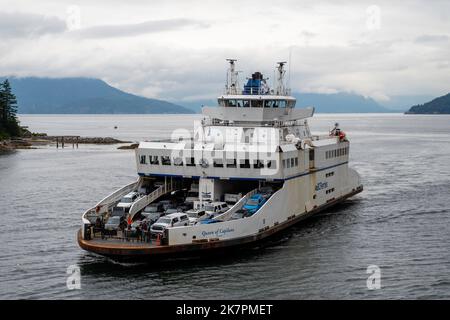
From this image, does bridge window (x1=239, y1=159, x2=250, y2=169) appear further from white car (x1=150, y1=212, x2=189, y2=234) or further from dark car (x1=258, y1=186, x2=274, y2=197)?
white car (x1=150, y1=212, x2=189, y2=234)

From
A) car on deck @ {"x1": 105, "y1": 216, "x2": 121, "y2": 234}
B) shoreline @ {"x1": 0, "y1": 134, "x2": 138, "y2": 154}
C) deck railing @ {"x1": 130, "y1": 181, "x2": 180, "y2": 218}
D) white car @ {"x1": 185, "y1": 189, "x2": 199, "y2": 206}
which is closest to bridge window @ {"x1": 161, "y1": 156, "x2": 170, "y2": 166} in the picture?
deck railing @ {"x1": 130, "y1": 181, "x2": 180, "y2": 218}

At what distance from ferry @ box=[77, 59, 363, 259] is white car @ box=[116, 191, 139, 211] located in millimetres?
63

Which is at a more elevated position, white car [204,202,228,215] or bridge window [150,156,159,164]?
bridge window [150,156,159,164]

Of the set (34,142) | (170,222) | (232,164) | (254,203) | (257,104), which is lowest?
(170,222)

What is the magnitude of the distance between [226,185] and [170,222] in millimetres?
8117

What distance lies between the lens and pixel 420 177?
2667 inches

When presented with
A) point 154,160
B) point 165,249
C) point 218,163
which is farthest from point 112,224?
point 218,163

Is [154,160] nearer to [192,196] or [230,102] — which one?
[192,196]

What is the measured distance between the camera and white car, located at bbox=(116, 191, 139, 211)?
36562 mm

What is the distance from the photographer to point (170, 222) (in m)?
32.5

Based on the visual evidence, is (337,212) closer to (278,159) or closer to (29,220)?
(278,159)

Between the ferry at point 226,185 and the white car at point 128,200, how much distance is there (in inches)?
2.5

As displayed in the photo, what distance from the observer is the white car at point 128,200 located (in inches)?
1439
